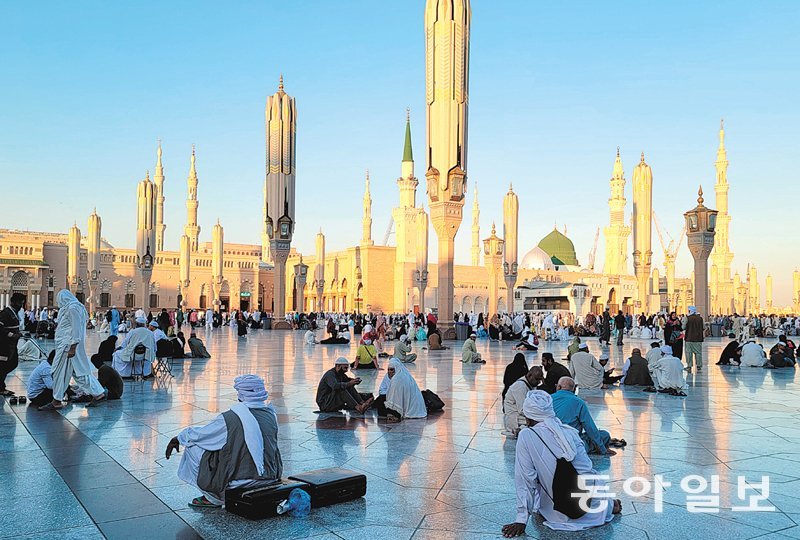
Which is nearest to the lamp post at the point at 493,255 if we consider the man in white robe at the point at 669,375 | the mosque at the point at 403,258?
the mosque at the point at 403,258

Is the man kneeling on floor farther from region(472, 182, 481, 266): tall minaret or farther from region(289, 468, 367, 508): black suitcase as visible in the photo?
region(472, 182, 481, 266): tall minaret

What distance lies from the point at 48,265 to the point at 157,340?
1652 inches

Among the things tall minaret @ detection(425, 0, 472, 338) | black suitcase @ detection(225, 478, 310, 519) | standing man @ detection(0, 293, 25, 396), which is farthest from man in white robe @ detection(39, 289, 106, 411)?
tall minaret @ detection(425, 0, 472, 338)

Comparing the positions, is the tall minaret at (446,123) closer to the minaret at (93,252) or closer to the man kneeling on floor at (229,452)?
the man kneeling on floor at (229,452)

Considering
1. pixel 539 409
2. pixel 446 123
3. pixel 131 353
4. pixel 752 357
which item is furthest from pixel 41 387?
pixel 446 123

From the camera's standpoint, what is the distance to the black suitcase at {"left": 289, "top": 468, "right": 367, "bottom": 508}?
3.43 meters

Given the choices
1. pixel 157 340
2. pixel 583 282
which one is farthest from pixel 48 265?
pixel 157 340

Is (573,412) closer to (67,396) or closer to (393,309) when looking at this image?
(67,396)

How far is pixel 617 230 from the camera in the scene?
4638 cm

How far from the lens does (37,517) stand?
10.5ft

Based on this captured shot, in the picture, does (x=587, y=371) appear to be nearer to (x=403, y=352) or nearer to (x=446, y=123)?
(x=403, y=352)

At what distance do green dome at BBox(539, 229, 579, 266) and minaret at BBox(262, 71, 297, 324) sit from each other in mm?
41773

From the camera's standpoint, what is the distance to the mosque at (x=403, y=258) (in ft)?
59.4

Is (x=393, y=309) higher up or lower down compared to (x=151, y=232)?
lower down
